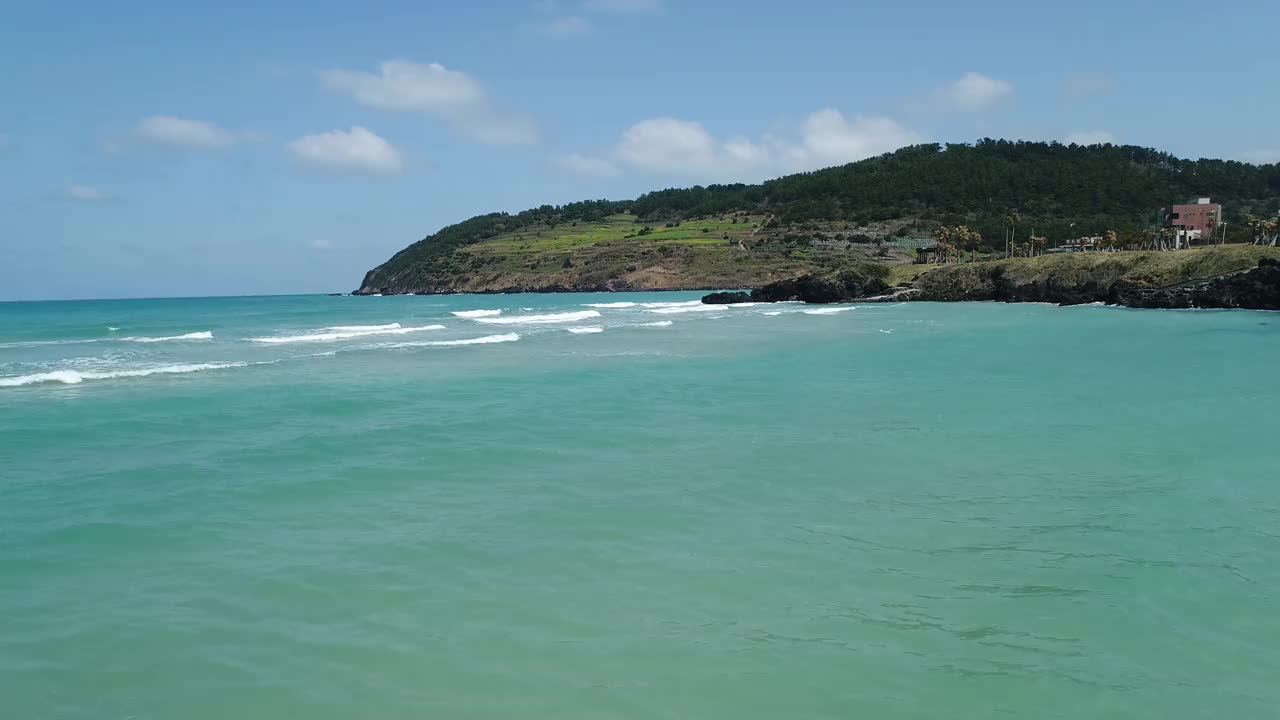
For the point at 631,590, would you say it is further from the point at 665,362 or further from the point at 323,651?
the point at 665,362

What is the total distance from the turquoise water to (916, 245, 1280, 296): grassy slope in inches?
1574

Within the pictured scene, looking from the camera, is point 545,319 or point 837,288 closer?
point 545,319

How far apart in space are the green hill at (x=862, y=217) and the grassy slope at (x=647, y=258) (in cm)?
25

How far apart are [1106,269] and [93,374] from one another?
58.6 m

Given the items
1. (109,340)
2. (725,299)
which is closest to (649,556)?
(109,340)

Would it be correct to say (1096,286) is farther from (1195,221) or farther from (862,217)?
(862,217)

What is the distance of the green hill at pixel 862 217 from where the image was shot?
11088 cm

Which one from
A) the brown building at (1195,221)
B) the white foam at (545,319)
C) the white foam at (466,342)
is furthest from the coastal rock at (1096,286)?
the white foam at (466,342)

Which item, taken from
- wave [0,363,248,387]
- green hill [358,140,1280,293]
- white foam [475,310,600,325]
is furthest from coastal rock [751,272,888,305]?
wave [0,363,248,387]

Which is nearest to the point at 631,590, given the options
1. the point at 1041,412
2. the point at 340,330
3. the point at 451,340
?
the point at 1041,412

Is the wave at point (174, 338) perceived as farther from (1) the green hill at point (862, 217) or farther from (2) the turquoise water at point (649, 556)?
(1) the green hill at point (862, 217)

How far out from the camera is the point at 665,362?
82.3 ft

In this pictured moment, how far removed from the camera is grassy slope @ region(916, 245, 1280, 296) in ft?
166

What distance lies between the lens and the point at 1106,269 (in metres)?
56.8
